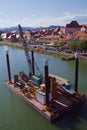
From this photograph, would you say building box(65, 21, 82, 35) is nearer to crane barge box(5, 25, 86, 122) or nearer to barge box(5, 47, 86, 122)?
barge box(5, 47, 86, 122)

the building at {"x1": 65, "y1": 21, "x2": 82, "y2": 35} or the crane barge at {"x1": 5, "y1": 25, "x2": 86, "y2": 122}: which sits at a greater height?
the building at {"x1": 65, "y1": 21, "x2": 82, "y2": 35}

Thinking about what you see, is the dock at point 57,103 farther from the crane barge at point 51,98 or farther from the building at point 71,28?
the building at point 71,28

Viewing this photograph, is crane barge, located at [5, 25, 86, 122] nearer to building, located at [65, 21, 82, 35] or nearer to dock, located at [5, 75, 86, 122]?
dock, located at [5, 75, 86, 122]

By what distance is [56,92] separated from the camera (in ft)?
84.4

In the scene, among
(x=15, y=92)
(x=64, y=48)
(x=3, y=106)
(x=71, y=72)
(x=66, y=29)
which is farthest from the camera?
(x=66, y=29)

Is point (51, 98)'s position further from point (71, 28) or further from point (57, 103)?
point (71, 28)

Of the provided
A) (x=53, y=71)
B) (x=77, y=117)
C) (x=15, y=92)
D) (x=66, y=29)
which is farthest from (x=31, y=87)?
(x=66, y=29)

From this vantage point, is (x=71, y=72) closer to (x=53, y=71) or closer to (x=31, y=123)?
(x=53, y=71)

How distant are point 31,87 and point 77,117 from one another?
8.18 m

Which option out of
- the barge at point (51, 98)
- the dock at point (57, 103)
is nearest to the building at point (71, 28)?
the barge at point (51, 98)

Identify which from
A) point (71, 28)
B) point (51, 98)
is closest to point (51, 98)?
point (51, 98)

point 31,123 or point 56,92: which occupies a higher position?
point 56,92

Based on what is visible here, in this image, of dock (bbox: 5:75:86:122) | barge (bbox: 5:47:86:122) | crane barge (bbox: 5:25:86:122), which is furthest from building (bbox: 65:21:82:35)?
dock (bbox: 5:75:86:122)

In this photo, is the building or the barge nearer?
the barge
